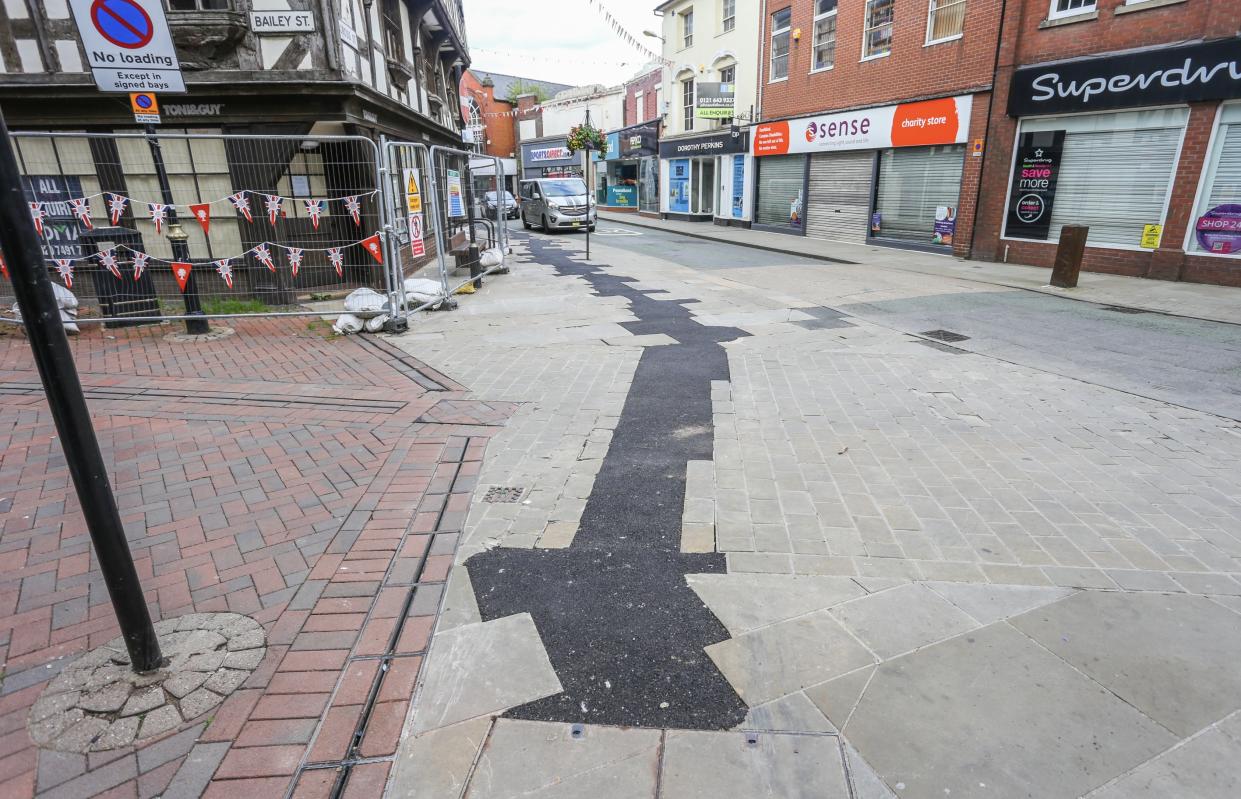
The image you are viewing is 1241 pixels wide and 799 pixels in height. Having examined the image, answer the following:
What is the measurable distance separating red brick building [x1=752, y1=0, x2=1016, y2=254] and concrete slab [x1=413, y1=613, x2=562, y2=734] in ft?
52.8

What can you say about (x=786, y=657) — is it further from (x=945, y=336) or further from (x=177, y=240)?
(x=177, y=240)

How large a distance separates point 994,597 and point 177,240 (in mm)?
9207

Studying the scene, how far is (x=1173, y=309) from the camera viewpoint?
32.2 feet

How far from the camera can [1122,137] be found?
12477 millimetres

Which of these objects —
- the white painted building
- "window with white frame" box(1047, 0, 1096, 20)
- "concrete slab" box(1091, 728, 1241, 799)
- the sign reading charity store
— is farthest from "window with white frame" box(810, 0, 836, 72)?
"concrete slab" box(1091, 728, 1241, 799)

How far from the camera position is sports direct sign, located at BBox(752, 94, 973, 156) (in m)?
15.7

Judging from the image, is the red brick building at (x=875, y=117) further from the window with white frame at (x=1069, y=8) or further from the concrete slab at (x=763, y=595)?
the concrete slab at (x=763, y=595)

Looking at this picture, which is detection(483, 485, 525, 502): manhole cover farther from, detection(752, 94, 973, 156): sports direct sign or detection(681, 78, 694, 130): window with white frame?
detection(681, 78, 694, 130): window with white frame

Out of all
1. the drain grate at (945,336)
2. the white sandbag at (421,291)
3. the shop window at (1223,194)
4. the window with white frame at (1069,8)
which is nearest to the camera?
the drain grate at (945,336)

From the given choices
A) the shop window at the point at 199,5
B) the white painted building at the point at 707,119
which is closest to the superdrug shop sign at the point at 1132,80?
the white painted building at the point at 707,119

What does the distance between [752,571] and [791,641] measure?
21.0 inches

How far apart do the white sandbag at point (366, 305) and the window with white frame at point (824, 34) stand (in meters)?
17.0

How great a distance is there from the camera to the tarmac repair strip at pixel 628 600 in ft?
8.18

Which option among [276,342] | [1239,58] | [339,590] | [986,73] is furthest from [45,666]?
[986,73]
